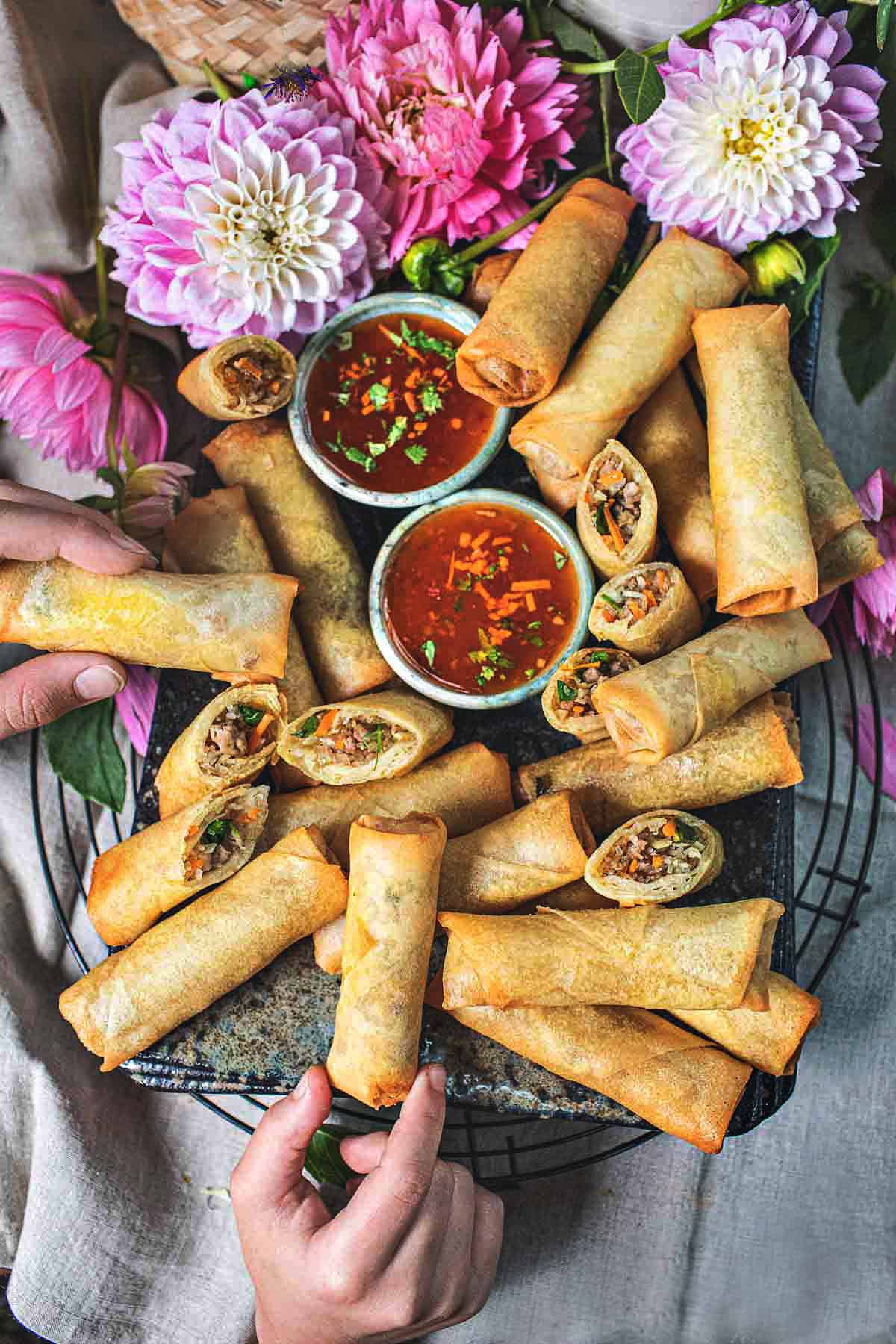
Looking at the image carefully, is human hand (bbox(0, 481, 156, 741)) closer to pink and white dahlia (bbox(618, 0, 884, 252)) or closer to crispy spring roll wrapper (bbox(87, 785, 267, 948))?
crispy spring roll wrapper (bbox(87, 785, 267, 948))

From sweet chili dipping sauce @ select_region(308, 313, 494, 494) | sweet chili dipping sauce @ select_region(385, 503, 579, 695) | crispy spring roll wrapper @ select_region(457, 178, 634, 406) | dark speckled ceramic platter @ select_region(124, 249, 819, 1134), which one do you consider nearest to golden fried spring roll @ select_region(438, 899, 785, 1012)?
dark speckled ceramic platter @ select_region(124, 249, 819, 1134)

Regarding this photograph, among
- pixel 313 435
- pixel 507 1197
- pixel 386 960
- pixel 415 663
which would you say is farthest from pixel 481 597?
pixel 507 1197

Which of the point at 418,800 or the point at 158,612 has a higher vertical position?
the point at 158,612

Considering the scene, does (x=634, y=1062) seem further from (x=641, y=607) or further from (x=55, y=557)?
(x=55, y=557)

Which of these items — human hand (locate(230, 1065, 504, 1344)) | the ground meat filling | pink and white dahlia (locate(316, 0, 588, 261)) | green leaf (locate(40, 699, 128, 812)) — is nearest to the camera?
human hand (locate(230, 1065, 504, 1344))

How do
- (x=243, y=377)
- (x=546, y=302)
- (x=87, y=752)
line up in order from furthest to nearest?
(x=87, y=752) → (x=243, y=377) → (x=546, y=302)

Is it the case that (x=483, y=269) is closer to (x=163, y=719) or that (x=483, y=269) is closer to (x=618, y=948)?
(x=163, y=719)
